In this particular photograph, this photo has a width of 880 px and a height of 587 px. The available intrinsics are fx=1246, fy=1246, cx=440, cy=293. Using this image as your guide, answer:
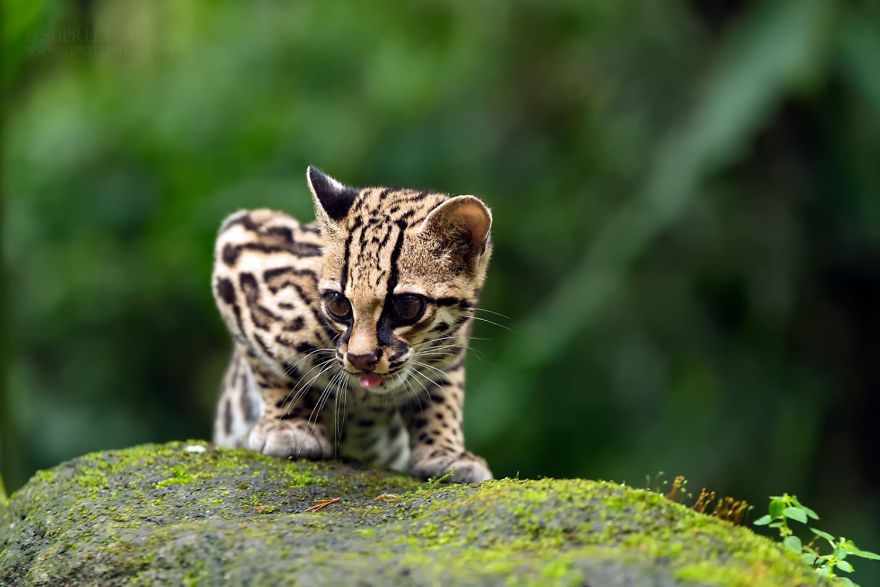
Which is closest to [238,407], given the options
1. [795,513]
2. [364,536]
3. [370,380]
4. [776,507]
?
[370,380]

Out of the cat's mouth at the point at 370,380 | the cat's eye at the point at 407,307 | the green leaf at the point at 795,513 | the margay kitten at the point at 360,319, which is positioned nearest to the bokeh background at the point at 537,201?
the margay kitten at the point at 360,319

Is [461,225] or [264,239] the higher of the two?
[461,225]

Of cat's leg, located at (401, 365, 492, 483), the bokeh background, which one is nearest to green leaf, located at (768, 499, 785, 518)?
cat's leg, located at (401, 365, 492, 483)

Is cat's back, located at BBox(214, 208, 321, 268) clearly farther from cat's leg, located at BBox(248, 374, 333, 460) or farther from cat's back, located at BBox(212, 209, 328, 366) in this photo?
cat's leg, located at BBox(248, 374, 333, 460)

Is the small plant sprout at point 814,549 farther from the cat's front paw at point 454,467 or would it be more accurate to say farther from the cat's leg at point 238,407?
the cat's leg at point 238,407

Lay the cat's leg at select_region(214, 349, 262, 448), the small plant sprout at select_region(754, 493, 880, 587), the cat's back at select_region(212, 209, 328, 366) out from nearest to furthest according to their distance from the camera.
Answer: the small plant sprout at select_region(754, 493, 880, 587) → the cat's back at select_region(212, 209, 328, 366) → the cat's leg at select_region(214, 349, 262, 448)

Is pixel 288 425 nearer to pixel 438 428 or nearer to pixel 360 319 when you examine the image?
pixel 438 428

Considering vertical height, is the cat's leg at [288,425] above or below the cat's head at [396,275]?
below
